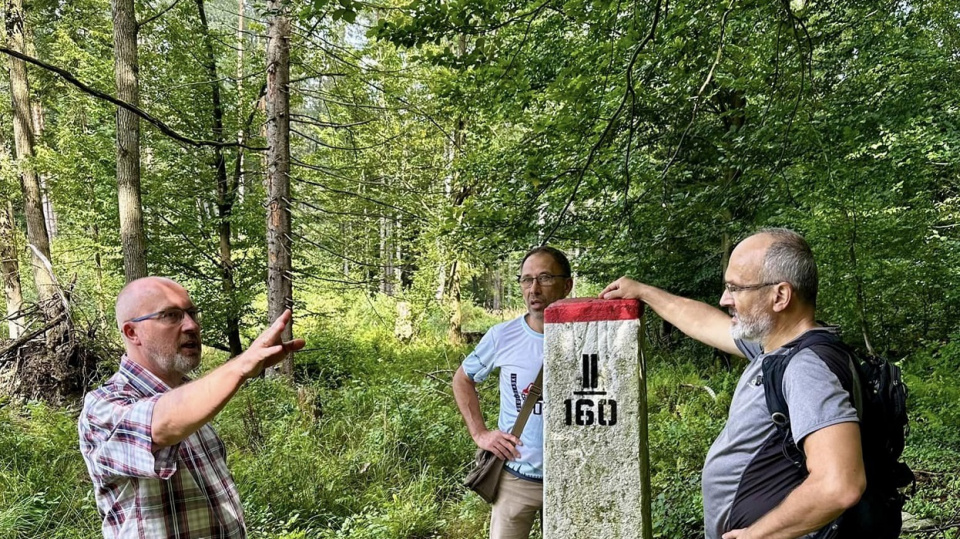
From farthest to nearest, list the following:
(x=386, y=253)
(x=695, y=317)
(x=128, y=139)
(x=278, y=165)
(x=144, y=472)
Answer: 1. (x=386, y=253)
2. (x=278, y=165)
3. (x=128, y=139)
4. (x=695, y=317)
5. (x=144, y=472)

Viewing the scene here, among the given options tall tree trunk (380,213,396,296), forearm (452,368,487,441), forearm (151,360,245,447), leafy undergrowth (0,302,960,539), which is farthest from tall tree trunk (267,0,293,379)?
forearm (151,360,245,447)

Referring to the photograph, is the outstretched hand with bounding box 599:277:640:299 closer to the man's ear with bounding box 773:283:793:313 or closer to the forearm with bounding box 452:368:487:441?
the man's ear with bounding box 773:283:793:313

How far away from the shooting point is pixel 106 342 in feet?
20.4

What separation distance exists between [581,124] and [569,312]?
2811mm

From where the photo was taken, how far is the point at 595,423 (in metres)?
1.81

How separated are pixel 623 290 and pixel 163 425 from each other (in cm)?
158

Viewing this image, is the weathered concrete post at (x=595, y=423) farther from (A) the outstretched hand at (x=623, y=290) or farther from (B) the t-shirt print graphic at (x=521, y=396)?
(B) the t-shirt print graphic at (x=521, y=396)

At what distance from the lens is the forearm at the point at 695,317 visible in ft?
6.61

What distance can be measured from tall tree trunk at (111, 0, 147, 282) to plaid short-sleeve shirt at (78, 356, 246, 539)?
12.6ft

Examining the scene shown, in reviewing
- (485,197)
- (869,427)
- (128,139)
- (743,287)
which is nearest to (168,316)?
(743,287)

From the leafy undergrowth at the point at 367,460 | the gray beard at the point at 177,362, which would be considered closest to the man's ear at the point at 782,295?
the gray beard at the point at 177,362

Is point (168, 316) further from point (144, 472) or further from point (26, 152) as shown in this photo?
point (26, 152)

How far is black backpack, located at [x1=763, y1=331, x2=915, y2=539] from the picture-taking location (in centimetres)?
134

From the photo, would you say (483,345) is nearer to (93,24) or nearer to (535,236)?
(535,236)
